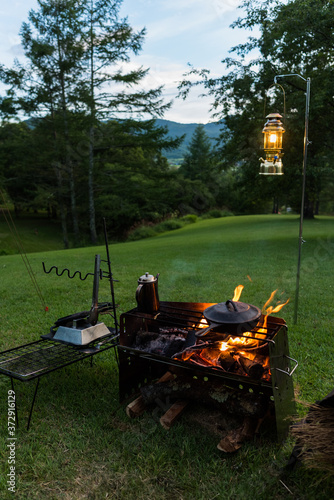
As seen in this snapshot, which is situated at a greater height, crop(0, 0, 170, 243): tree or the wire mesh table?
crop(0, 0, 170, 243): tree

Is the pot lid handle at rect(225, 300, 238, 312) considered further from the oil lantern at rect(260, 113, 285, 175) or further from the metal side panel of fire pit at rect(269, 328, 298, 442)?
the oil lantern at rect(260, 113, 285, 175)

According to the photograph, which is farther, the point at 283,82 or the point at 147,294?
the point at 283,82

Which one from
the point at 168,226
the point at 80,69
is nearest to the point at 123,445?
the point at 80,69

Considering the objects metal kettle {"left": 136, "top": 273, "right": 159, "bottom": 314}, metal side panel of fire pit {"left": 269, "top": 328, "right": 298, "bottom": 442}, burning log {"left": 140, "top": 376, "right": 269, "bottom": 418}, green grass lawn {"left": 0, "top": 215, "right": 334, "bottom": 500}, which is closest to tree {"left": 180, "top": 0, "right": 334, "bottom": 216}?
green grass lawn {"left": 0, "top": 215, "right": 334, "bottom": 500}

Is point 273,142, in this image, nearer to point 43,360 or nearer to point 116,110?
point 43,360

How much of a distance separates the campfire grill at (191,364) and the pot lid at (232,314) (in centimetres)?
9

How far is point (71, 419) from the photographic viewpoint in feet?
8.46

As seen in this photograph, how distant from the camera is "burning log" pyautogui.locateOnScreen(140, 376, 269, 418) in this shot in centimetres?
229

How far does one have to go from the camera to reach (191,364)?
2273 mm

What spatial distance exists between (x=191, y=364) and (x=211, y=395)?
305 millimetres

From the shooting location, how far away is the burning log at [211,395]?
229cm

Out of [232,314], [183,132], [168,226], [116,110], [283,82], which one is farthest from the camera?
[168,226]

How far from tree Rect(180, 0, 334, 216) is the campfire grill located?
24.7ft

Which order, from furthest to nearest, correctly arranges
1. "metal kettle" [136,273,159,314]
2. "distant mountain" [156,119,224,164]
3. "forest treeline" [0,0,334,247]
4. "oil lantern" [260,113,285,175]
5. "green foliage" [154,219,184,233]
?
1. "green foliage" [154,219,184,233]
2. "distant mountain" [156,119,224,164]
3. "forest treeline" [0,0,334,247]
4. "oil lantern" [260,113,285,175]
5. "metal kettle" [136,273,159,314]
